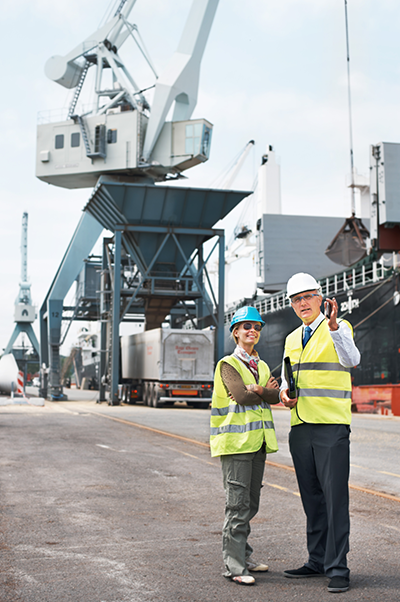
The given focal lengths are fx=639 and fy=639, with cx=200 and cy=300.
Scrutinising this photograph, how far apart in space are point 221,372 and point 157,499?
124 inches

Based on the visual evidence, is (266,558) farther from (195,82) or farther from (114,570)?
(195,82)

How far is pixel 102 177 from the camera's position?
36.2 metres

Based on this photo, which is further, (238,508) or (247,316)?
(247,316)

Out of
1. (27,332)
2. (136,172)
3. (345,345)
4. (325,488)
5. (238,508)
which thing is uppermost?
(136,172)

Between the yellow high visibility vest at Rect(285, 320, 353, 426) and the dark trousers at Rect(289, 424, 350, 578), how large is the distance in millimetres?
78

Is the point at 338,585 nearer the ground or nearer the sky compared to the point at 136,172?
nearer the ground

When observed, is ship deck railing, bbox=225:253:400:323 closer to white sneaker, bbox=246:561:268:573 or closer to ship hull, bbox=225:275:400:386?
ship hull, bbox=225:275:400:386

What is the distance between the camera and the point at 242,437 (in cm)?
420

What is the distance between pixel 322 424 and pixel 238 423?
55 cm

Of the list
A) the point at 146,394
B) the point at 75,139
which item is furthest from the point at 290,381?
the point at 75,139

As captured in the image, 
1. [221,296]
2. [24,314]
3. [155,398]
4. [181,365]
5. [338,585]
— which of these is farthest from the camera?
[24,314]

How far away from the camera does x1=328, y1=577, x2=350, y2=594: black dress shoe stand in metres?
3.87

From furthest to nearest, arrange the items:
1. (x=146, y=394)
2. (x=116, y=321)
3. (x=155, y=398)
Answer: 1. (x=116, y=321)
2. (x=146, y=394)
3. (x=155, y=398)

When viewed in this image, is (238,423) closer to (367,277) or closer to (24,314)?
(367,277)
